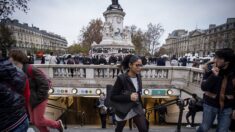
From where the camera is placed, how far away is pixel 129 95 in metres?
2.75

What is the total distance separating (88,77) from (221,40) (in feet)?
240

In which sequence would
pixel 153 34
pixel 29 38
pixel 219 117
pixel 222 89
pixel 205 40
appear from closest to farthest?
1. pixel 222 89
2. pixel 219 117
3. pixel 153 34
4. pixel 205 40
5. pixel 29 38

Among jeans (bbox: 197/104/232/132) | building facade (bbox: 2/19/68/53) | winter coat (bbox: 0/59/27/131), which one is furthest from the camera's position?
building facade (bbox: 2/19/68/53)

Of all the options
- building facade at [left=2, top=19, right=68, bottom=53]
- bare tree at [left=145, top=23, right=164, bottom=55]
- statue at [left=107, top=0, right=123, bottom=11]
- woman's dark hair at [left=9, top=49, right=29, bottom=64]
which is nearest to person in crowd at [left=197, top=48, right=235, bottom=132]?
woman's dark hair at [left=9, top=49, right=29, bottom=64]

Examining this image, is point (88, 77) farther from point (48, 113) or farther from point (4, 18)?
point (4, 18)

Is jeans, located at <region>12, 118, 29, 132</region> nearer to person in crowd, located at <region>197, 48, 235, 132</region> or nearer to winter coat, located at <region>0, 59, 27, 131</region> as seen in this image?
winter coat, located at <region>0, 59, 27, 131</region>

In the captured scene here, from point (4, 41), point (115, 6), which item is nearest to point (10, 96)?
point (4, 41)

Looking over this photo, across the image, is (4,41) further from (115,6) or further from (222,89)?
(222,89)

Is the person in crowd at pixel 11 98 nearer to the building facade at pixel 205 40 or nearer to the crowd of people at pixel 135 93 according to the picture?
the crowd of people at pixel 135 93

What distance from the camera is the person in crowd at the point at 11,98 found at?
1.86 metres

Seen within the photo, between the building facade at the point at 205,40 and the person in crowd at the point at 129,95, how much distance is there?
58441mm

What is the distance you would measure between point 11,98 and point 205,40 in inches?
3608

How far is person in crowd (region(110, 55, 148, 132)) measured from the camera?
111 inches

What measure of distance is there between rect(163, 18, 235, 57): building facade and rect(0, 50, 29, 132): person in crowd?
6003cm
